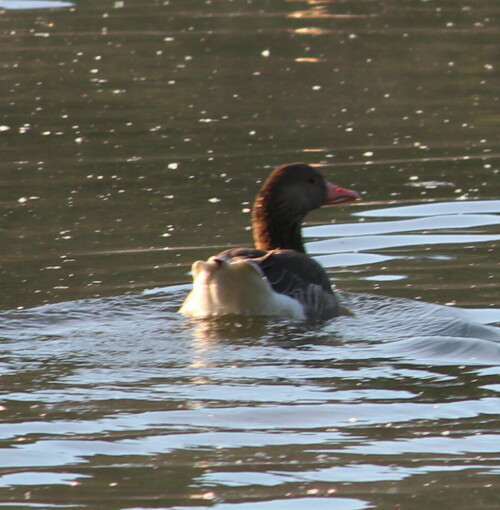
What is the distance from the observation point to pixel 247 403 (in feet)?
25.9

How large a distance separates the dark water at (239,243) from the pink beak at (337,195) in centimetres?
49

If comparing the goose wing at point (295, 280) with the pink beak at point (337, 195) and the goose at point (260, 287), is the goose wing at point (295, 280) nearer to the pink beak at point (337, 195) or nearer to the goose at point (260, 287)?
the goose at point (260, 287)

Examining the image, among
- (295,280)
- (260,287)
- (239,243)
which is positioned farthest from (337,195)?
(260,287)

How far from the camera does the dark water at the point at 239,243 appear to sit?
7.00 m

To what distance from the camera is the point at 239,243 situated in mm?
12555

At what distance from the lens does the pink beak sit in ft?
39.0

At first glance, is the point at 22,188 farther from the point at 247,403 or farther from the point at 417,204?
the point at 247,403

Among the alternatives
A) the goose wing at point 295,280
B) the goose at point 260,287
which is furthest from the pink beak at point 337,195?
the goose wing at point 295,280

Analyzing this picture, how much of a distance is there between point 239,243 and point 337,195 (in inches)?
42.3

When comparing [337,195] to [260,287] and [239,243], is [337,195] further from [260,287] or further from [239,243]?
[260,287]

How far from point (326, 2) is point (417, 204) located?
1584 centimetres

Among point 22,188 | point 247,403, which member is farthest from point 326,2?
point 247,403

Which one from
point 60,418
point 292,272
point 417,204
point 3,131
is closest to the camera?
point 60,418

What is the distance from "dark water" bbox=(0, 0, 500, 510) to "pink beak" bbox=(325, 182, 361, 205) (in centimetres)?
49
